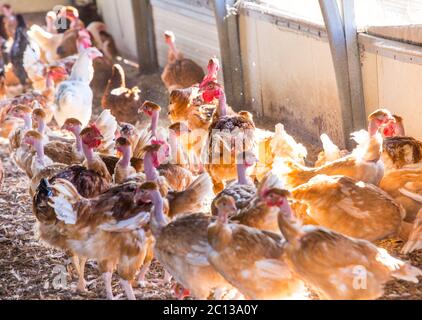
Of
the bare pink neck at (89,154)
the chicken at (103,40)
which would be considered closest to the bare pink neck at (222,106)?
the bare pink neck at (89,154)

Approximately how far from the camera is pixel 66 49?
11008mm

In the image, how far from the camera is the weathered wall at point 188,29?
9.48 m

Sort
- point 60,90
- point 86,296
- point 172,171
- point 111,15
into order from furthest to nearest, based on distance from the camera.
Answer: point 111,15
point 60,90
point 172,171
point 86,296

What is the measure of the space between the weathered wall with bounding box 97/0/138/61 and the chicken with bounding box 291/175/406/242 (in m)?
6.73

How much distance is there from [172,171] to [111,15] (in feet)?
22.7

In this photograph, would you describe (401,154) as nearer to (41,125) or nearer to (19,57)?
(41,125)

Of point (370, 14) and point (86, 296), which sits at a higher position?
point (370, 14)

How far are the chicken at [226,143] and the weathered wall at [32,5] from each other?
8719 mm

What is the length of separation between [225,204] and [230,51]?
4439 mm

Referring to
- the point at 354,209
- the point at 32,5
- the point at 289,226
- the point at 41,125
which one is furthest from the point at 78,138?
the point at 32,5

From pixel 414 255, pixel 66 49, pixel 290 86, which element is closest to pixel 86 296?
pixel 414 255

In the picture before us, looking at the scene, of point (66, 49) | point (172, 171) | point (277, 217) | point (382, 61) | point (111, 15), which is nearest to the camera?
point (277, 217)

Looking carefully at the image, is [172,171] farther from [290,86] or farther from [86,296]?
[290,86]
